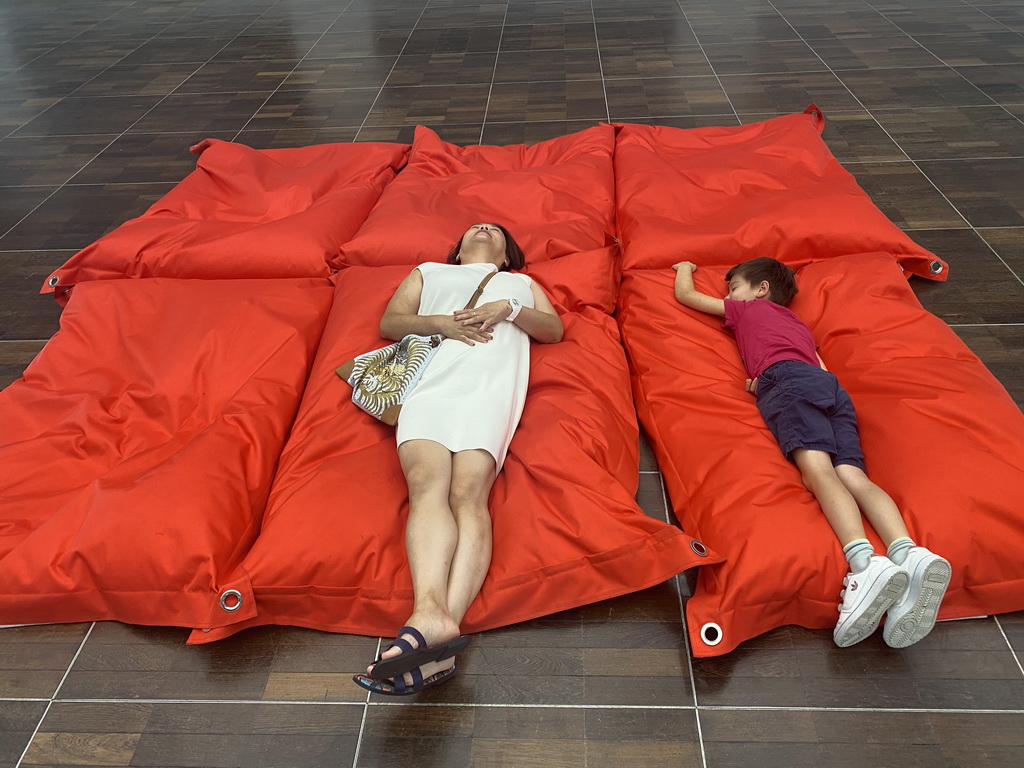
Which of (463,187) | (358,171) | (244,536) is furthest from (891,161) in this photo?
(244,536)

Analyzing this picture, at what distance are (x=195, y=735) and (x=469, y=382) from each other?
3.18 ft

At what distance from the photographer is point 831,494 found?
70.6 inches

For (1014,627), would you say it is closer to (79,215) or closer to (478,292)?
(478,292)

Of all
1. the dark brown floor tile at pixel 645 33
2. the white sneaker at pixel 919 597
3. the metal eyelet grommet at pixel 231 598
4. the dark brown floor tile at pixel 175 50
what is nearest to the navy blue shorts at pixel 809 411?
the white sneaker at pixel 919 597

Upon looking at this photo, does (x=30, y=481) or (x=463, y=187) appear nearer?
(x=30, y=481)

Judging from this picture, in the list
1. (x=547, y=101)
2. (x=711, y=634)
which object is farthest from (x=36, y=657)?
(x=547, y=101)

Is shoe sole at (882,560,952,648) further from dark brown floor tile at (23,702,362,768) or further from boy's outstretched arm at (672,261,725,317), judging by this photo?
dark brown floor tile at (23,702,362,768)

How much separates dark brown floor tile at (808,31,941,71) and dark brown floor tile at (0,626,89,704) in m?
Answer: 4.76

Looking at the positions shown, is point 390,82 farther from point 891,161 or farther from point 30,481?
point 30,481

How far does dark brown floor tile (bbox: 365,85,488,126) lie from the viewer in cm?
429

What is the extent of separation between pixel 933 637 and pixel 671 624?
1.83 feet

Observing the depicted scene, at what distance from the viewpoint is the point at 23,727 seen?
1654mm

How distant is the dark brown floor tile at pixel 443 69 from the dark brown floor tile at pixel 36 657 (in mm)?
3799

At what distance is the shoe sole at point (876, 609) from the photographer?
1596mm
